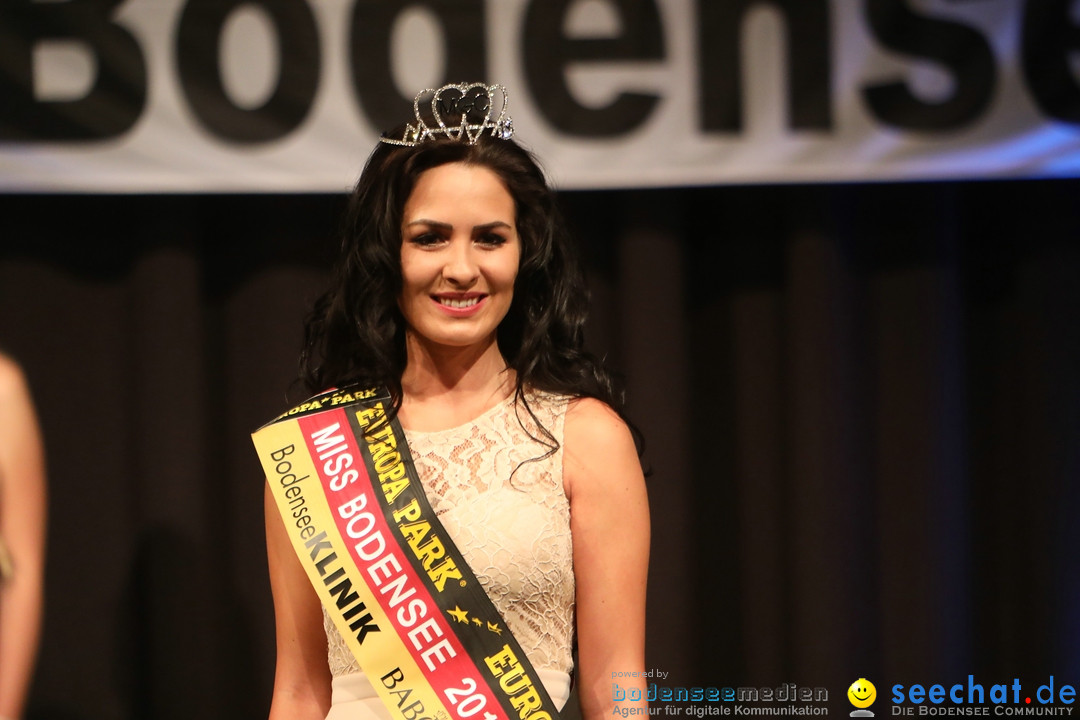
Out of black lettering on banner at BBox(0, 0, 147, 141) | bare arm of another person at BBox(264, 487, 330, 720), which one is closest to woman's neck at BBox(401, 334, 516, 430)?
bare arm of another person at BBox(264, 487, 330, 720)

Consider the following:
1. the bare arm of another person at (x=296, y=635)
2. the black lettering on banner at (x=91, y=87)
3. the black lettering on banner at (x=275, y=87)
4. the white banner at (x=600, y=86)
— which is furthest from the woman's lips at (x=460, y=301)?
the black lettering on banner at (x=91, y=87)

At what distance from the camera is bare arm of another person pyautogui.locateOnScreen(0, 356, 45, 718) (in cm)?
147

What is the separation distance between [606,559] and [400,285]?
1.39 ft

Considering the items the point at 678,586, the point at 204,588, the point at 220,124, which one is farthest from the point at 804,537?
the point at 220,124

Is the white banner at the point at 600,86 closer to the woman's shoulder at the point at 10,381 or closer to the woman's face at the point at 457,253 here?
the woman's shoulder at the point at 10,381

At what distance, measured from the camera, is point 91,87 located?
183cm

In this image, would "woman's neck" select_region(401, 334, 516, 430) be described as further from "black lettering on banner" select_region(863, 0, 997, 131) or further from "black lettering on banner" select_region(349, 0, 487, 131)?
"black lettering on banner" select_region(863, 0, 997, 131)

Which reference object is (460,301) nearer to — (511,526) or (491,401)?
(491,401)

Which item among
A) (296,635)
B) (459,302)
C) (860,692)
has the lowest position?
(860,692)

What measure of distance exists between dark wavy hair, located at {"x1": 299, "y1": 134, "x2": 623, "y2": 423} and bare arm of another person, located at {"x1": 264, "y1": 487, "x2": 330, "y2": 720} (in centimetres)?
23

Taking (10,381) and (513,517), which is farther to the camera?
(10,381)

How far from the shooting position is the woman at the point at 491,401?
1.26 metres

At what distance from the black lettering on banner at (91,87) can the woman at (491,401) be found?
72cm

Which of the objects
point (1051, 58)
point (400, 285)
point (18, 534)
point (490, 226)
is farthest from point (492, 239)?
point (1051, 58)
